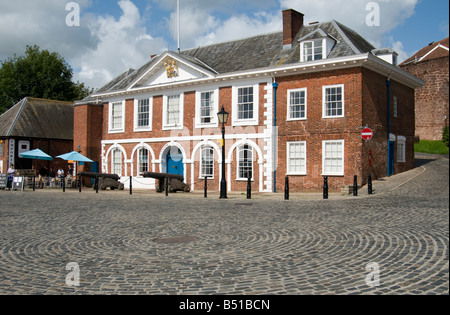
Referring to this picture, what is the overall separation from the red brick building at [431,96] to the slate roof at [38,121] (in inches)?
1530

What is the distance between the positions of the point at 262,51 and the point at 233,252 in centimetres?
2198

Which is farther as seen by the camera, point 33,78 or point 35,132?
point 33,78

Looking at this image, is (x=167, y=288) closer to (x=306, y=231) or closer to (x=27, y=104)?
(x=306, y=231)

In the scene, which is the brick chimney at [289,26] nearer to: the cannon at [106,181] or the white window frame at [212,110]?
the white window frame at [212,110]

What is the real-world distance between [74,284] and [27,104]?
38.9 meters

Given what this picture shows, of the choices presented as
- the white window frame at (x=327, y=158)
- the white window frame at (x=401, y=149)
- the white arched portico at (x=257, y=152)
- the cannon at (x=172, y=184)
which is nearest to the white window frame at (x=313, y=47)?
the white window frame at (x=327, y=158)

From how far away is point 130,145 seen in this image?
3152 cm

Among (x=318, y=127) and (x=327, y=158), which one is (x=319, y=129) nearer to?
(x=318, y=127)

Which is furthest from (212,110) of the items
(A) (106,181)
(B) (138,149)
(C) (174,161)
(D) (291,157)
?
(A) (106,181)

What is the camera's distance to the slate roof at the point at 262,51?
24.2m

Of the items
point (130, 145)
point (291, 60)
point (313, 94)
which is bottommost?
point (130, 145)

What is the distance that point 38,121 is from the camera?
39.4 meters

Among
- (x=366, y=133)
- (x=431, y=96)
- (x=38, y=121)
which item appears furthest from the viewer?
(x=431, y=96)
